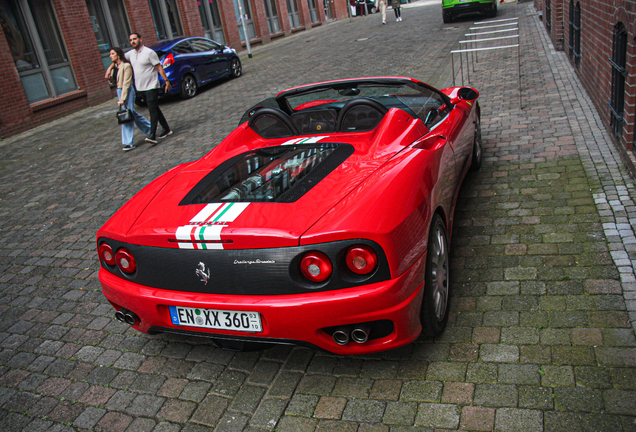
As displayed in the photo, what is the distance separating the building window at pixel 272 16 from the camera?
89.7 feet

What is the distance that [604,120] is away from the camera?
6.50 m

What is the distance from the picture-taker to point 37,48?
547 inches

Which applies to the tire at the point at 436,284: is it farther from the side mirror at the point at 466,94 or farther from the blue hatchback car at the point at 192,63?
the blue hatchback car at the point at 192,63

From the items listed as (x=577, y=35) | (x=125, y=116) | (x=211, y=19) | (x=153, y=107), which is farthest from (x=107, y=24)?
(x=577, y=35)

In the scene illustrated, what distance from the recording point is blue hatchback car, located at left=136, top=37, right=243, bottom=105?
12.7 meters

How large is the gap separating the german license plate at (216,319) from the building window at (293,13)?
94.3ft

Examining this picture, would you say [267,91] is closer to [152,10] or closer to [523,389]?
[152,10]

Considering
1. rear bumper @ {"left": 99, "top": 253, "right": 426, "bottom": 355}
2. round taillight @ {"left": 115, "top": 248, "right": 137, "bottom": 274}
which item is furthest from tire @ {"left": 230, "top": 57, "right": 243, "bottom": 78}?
rear bumper @ {"left": 99, "top": 253, "right": 426, "bottom": 355}

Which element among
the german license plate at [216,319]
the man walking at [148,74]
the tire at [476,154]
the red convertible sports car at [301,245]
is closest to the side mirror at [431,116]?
the red convertible sports car at [301,245]

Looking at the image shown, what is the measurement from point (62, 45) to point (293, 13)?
1785 cm

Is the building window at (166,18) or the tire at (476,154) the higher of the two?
the building window at (166,18)

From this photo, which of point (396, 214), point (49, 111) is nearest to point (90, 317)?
point (396, 214)

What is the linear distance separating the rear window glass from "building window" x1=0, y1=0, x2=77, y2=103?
1235 cm

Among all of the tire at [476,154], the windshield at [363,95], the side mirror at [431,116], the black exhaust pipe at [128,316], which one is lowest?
the tire at [476,154]
